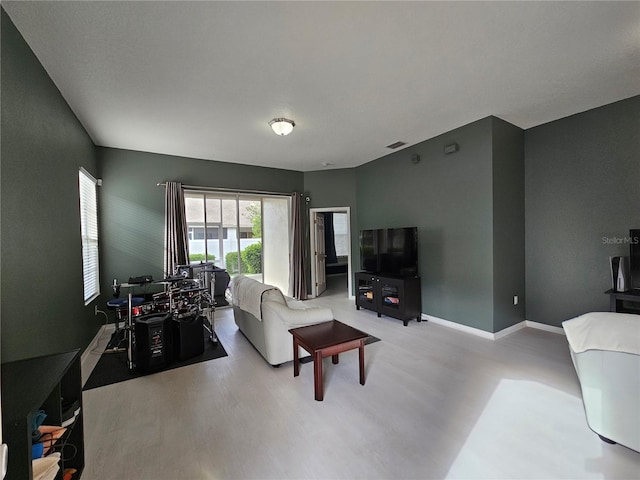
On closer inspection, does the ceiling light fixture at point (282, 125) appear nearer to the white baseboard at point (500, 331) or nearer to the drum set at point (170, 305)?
the drum set at point (170, 305)

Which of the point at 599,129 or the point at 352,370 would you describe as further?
the point at 599,129

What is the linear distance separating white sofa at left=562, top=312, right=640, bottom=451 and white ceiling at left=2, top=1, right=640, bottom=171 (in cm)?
209

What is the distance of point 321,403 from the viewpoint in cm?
223

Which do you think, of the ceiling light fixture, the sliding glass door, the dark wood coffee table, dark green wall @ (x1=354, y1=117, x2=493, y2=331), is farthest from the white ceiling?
the dark wood coffee table

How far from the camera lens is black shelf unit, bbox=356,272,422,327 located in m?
4.16

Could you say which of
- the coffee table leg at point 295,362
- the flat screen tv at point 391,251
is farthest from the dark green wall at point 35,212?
the flat screen tv at point 391,251

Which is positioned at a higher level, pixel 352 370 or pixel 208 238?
pixel 208 238

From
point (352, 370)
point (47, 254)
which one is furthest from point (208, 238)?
point (352, 370)

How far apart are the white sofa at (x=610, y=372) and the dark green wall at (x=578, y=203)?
2.26 meters

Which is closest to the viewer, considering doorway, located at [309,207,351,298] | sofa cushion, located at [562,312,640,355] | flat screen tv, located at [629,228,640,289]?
sofa cushion, located at [562,312,640,355]

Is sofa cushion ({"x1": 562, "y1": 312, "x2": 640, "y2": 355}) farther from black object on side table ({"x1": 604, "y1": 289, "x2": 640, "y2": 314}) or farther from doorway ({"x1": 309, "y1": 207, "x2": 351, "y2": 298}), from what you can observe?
doorway ({"x1": 309, "y1": 207, "x2": 351, "y2": 298})

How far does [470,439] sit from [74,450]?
2385 millimetres

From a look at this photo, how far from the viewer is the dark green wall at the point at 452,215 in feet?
11.7

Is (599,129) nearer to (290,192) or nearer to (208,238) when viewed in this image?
(290,192)
